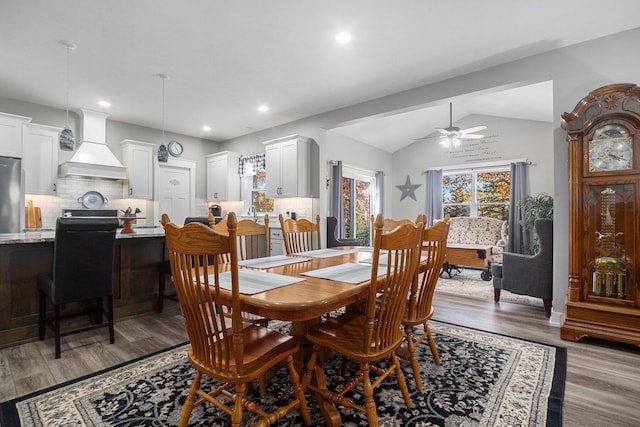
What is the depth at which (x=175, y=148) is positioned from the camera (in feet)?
21.2

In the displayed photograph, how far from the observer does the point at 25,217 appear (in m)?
4.65

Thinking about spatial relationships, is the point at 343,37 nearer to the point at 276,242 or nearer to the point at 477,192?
the point at 276,242

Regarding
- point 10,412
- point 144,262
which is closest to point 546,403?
point 10,412

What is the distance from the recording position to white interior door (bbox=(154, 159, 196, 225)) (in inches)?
237

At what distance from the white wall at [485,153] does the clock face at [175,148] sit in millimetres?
5074

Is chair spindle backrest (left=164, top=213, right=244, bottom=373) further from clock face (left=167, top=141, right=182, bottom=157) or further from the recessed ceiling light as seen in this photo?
clock face (left=167, top=141, right=182, bottom=157)

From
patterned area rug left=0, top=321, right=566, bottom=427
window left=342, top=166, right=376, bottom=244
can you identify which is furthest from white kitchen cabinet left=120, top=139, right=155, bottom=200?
patterned area rug left=0, top=321, right=566, bottom=427

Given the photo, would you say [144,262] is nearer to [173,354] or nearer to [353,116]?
[173,354]

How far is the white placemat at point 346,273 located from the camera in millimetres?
1779

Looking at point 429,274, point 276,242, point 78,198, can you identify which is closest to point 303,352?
point 429,274

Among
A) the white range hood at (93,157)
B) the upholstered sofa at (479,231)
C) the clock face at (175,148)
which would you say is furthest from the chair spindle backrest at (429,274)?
the clock face at (175,148)

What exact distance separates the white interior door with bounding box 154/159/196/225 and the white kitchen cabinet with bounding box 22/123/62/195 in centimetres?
149

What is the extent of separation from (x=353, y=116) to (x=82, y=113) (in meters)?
4.32

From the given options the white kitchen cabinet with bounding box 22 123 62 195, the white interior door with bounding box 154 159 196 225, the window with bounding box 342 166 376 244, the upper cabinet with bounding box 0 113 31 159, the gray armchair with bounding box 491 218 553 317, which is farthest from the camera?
the window with bounding box 342 166 376 244
